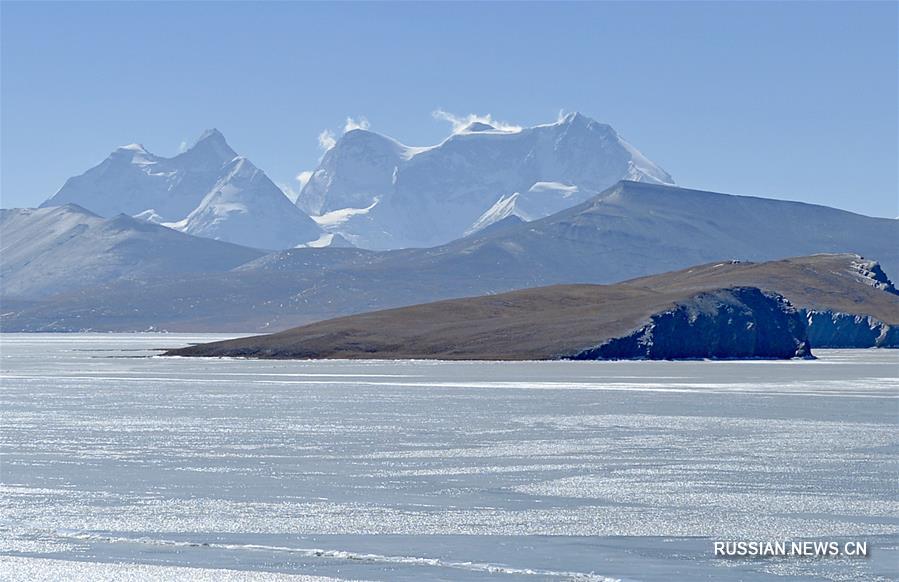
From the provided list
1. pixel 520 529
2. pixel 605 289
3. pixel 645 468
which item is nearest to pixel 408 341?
pixel 605 289

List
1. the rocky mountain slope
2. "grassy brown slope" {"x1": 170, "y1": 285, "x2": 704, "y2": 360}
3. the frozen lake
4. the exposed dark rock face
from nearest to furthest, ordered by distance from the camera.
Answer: the frozen lake < the exposed dark rock face < the rocky mountain slope < "grassy brown slope" {"x1": 170, "y1": 285, "x2": 704, "y2": 360}

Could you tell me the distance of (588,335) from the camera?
463ft

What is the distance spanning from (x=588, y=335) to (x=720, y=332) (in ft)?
52.1

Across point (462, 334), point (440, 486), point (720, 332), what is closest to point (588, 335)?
point (720, 332)

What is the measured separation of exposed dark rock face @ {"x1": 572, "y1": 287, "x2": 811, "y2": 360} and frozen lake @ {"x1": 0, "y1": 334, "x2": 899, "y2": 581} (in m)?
66.8

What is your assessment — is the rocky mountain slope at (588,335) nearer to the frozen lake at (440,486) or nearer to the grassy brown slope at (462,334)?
the grassy brown slope at (462,334)

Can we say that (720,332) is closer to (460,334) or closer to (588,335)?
(588,335)

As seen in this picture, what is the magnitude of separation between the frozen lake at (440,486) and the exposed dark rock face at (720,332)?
66.8 metres

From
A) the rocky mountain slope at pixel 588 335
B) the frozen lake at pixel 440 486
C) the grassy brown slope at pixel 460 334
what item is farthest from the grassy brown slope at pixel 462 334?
the frozen lake at pixel 440 486

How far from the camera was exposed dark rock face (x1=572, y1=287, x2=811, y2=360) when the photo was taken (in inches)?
5497

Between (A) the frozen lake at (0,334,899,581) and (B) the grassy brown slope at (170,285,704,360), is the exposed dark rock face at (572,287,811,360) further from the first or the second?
(A) the frozen lake at (0,334,899,581)

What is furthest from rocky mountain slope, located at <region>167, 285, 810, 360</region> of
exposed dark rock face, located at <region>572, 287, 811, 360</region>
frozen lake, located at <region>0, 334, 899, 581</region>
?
frozen lake, located at <region>0, 334, 899, 581</region>

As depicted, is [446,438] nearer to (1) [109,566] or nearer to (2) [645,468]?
(2) [645,468]

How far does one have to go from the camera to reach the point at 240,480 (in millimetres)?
38688
